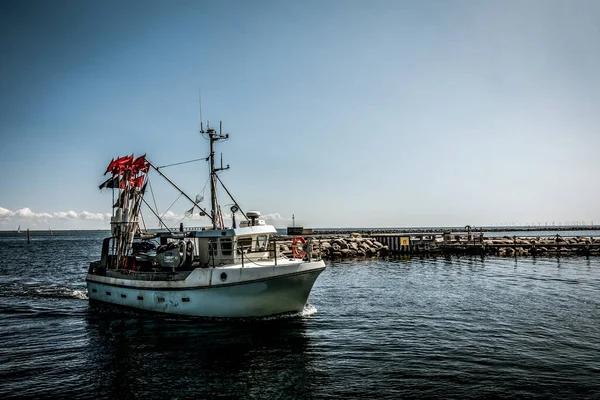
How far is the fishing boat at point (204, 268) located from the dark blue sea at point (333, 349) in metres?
0.80

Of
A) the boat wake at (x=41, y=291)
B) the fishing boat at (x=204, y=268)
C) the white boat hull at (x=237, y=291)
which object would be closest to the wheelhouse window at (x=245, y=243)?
the fishing boat at (x=204, y=268)

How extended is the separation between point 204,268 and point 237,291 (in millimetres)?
1918

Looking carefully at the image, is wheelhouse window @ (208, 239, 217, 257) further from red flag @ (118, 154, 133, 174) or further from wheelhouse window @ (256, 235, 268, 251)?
red flag @ (118, 154, 133, 174)

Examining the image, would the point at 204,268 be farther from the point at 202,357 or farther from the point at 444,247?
the point at 444,247

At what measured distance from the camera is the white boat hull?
16.4 metres

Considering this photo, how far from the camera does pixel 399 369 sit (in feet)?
38.8

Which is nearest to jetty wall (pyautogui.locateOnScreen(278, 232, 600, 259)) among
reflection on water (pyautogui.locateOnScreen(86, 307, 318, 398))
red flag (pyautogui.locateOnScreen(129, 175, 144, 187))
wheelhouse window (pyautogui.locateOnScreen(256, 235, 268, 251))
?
red flag (pyautogui.locateOnScreen(129, 175, 144, 187))

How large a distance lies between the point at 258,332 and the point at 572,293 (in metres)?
19.0

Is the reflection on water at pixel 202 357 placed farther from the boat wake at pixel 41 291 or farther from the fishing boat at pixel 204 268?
the boat wake at pixel 41 291

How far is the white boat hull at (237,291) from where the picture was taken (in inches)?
644

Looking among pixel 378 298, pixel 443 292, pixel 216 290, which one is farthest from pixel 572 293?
pixel 216 290

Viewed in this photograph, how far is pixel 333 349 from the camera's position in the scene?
45.3ft

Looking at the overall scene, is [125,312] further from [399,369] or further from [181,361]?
[399,369]

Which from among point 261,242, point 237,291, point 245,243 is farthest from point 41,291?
point 237,291
